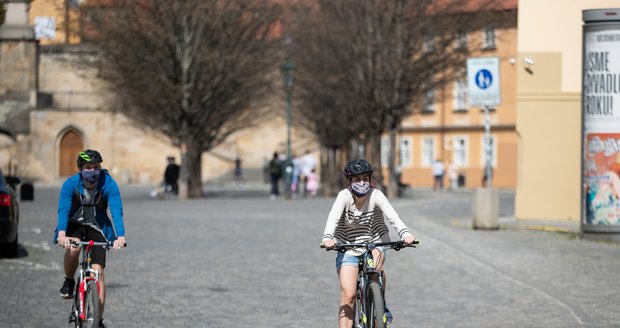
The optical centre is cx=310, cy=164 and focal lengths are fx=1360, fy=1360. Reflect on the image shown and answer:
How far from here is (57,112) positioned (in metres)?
82.6

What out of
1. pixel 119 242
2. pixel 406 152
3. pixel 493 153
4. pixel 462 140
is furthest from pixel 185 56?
pixel 406 152

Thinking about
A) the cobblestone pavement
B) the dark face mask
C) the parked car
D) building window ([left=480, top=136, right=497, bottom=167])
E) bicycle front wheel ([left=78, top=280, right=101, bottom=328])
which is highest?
building window ([left=480, top=136, right=497, bottom=167])

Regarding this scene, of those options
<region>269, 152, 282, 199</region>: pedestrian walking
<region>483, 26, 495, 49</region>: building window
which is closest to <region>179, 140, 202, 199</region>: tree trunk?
<region>269, 152, 282, 199</region>: pedestrian walking

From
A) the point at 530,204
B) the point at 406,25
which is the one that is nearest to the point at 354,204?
the point at 530,204

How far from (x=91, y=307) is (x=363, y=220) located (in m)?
2.16

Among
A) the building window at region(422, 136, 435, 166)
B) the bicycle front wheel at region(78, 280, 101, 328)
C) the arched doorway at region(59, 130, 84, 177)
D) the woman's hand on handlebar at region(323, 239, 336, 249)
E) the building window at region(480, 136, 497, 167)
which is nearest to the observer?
the woman's hand on handlebar at region(323, 239, 336, 249)

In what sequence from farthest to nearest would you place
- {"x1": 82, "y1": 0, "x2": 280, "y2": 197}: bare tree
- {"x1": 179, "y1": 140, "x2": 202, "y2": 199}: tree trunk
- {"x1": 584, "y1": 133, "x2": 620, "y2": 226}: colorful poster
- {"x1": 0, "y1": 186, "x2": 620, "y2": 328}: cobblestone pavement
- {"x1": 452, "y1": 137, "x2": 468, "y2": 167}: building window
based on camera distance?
{"x1": 452, "y1": 137, "x2": 468, "y2": 167}: building window
{"x1": 179, "y1": 140, "x2": 202, "y2": 199}: tree trunk
{"x1": 82, "y1": 0, "x2": 280, "y2": 197}: bare tree
{"x1": 584, "y1": 133, "x2": 620, "y2": 226}: colorful poster
{"x1": 0, "y1": 186, "x2": 620, "y2": 328}: cobblestone pavement

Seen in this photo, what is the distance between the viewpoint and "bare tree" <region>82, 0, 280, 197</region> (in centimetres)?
4378

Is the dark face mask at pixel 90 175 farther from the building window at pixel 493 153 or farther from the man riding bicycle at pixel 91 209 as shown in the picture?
the building window at pixel 493 153

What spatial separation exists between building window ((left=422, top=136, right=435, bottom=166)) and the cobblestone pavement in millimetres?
53922

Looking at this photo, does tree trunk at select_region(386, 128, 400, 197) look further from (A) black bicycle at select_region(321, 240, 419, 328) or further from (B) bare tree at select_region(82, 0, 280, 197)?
(A) black bicycle at select_region(321, 240, 419, 328)

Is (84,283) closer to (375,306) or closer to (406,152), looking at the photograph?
(375,306)

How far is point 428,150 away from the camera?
81312 mm

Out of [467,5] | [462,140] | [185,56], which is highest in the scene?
[467,5]
